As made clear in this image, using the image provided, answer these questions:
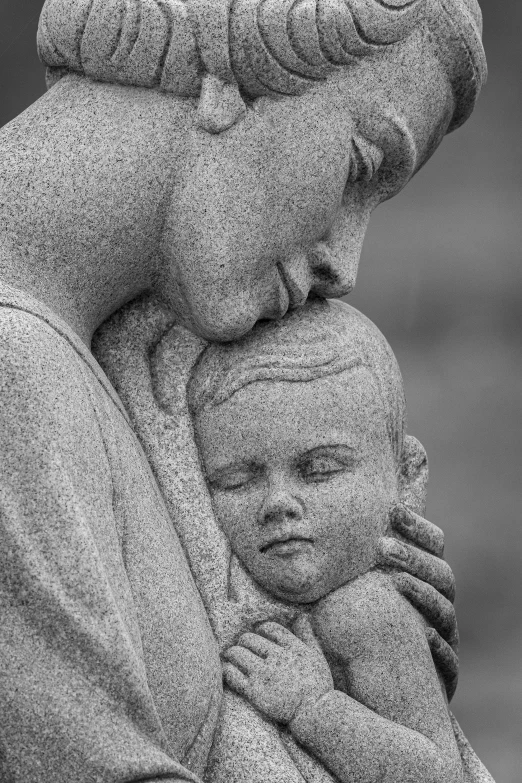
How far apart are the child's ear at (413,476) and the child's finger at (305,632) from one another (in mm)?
505

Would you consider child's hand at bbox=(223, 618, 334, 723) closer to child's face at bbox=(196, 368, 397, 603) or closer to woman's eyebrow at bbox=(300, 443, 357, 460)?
child's face at bbox=(196, 368, 397, 603)

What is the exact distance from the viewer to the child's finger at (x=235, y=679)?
146 inches

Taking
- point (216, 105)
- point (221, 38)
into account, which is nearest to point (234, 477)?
point (216, 105)

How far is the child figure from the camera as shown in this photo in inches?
150

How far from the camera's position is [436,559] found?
408cm

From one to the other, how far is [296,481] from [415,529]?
40 cm

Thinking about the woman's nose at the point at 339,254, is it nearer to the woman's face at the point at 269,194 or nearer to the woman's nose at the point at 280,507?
the woman's face at the point at 269,194

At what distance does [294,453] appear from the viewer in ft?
12.6

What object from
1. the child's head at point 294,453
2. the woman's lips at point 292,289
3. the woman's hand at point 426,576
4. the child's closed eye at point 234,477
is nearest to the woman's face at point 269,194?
the woman's lips at point 292,289

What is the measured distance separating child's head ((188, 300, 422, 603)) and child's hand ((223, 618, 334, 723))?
5.5 inches

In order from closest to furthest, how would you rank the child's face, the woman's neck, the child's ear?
the woman's neck → the child's face → the child's ear

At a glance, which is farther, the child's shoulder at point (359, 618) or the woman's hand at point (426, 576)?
the woman's hand at point (426, 576)

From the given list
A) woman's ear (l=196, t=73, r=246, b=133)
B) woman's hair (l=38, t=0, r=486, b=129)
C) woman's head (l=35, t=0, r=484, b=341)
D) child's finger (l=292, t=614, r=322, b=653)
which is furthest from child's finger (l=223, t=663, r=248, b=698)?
woman's hair (l=38, t=0, r=486, b=129)

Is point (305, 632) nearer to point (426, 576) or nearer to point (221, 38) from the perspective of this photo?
point (426, 576)
